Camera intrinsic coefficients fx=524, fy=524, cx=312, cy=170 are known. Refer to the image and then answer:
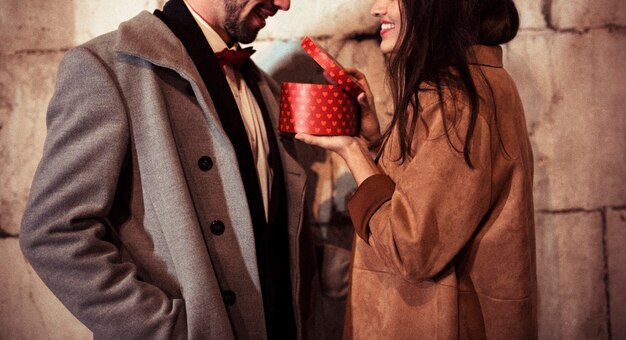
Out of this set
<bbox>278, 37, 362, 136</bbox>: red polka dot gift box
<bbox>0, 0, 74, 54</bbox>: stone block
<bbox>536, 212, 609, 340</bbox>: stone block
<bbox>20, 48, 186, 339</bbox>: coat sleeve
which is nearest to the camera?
<bbox>20, 48, 186, 339</bbox>: coat sleeve

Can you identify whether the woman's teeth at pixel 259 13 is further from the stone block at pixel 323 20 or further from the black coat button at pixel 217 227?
the black coat button at pixel 217 227

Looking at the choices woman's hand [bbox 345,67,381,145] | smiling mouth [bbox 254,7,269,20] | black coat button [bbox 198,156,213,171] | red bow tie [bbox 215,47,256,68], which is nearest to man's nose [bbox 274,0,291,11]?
smiling mouth [bbox 254,7,269,20]

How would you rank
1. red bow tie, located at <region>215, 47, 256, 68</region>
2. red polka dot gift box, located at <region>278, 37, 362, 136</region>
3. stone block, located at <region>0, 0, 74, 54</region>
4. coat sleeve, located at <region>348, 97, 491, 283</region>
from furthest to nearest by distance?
1. stone block, located at <region>0, 0, 74, 54</region>
2. red bow tie, located at <region>215, 47, 256, 68</region>
3. red polka dot gift box, located at <region>278, 37, 362, 136</region>
4. coat sleeve, located at <region>348, 97, 491, 283</region>

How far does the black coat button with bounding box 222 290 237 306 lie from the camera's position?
1429 mm

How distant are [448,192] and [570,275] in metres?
1.24

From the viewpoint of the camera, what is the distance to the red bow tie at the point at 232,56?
157 cm

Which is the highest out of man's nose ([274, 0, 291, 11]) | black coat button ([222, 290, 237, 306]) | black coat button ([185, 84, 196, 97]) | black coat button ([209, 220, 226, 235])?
man's nose ([274, 0, 291, 11])

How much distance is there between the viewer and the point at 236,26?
5.50 feet

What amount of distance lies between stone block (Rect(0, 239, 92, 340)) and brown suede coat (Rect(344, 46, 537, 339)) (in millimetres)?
1298

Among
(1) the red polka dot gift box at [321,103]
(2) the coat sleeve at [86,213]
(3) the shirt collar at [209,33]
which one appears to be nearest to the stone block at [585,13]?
(1) the red polka dot gift box at [321,103]

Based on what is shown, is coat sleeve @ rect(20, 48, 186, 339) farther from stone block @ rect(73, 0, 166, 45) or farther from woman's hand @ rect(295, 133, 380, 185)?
A: stone block @ rect(73, 0, 166, 45)

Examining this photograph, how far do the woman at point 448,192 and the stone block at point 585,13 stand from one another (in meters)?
0.82

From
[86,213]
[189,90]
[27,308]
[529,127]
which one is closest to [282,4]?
[189,90]

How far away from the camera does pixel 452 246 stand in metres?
1.18
